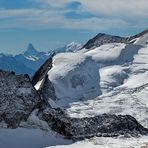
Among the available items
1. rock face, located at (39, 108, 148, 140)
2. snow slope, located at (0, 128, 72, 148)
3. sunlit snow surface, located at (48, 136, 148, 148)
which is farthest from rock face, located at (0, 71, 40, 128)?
sunlit snow surface, located at (48, 136, 148, 148)

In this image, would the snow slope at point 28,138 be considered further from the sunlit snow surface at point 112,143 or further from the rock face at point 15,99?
the sunlit snow surface at point 112,143

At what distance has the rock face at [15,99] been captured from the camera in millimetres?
63094

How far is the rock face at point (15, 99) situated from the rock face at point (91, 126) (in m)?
2.48

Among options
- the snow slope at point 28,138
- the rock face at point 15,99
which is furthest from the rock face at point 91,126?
the rock face at point 15,99

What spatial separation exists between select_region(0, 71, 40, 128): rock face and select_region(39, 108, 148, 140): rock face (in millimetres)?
2476

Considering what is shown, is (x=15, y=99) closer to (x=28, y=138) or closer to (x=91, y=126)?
(x=28, y=138)

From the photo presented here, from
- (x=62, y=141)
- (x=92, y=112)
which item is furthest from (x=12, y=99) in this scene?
(x=92, y=112)

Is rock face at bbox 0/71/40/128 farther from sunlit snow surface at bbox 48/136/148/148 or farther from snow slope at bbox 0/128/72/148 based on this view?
sunlit snow surface at bbox 48/136/148/148

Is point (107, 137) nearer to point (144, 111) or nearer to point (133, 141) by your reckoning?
point (133, 141)

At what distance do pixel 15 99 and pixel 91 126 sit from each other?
1042cm

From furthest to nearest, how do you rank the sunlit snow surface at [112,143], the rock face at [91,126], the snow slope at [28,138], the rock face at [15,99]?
the rock face at [91,126] → the rock face at [15,99] → the snow slope at [28,138] → the sunlit snow surface at [112,143]

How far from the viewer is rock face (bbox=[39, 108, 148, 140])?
64.1 meters

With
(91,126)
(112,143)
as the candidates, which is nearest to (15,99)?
(91,126)

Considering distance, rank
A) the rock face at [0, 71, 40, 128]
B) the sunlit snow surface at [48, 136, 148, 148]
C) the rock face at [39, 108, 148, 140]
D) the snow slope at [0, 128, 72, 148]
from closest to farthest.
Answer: the sunlit snow surface at [48, 136, 148, 148] < the snow slope at [0, 128, 72, 148] < the rock face at [0, 71, 40, 128] < the rock face at [39, 108, 148, 140]
